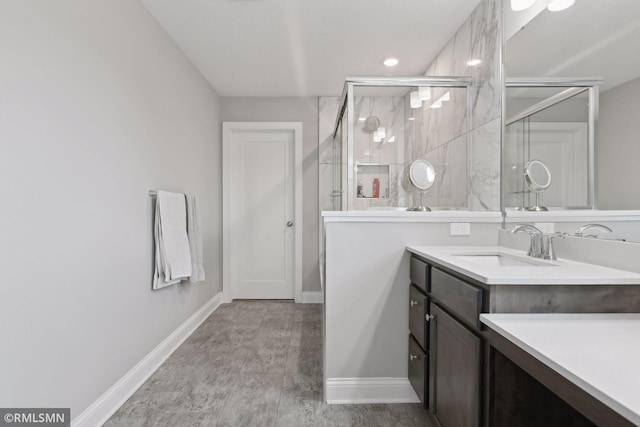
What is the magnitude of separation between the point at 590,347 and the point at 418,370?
1054 millimetres

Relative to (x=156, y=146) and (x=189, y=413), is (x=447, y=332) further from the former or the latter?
(x=156, y=146)

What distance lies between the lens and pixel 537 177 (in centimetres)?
164

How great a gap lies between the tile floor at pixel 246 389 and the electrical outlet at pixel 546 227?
1146 mm

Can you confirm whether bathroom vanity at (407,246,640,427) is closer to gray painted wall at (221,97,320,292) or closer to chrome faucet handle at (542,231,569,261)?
chrome faucet handle at (542,231,569,261)

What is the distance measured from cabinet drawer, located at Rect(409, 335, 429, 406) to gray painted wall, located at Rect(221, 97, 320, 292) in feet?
7.40

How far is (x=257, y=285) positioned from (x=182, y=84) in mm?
2374

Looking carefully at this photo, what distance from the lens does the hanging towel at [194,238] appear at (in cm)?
279

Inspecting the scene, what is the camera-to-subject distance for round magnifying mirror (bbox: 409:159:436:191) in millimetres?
2193

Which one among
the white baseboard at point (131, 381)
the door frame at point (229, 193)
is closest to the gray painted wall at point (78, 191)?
the white baseboard at point (131, 381)

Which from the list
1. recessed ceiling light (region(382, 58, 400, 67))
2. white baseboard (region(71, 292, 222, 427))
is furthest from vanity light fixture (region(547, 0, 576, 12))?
white baseboard (region(71, 292, 222, 427))

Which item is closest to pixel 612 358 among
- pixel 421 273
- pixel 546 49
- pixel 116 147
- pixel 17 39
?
pixel 421 273

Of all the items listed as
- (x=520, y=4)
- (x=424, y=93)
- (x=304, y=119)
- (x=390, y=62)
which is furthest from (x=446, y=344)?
(x=304, y=119)

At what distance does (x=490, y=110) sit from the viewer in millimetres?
2051

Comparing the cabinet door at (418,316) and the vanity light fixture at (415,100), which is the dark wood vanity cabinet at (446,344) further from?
the vanity light fixture at (415,100)
